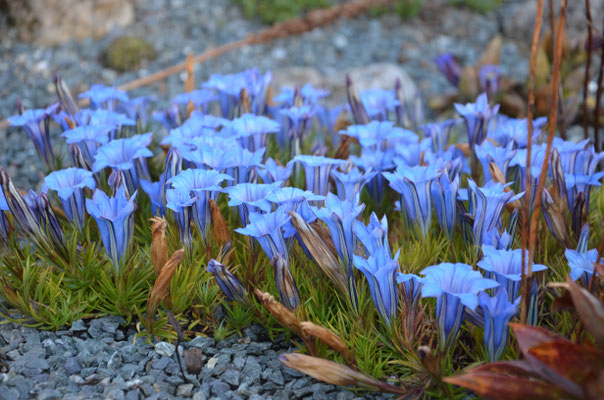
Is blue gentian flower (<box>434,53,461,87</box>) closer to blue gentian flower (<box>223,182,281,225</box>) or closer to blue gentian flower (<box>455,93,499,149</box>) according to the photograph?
blue gentian flower (<box>455,93,499,149</box>)

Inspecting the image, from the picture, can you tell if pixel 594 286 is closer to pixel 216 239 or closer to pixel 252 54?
pixel 216 239

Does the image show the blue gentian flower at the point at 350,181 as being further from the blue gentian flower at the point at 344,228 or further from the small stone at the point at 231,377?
the small stone at the point at 231,377

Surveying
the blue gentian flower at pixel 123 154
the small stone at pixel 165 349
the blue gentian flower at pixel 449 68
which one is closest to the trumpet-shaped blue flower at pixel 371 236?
the small stone at pixel 165 349

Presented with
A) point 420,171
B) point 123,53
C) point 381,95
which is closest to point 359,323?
point 420,171

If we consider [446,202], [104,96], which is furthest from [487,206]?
[104,96]

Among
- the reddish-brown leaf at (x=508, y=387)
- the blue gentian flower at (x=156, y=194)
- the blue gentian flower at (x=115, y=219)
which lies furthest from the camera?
the blue gentian flower at (x=156, y=194)

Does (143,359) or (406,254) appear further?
(406,254)

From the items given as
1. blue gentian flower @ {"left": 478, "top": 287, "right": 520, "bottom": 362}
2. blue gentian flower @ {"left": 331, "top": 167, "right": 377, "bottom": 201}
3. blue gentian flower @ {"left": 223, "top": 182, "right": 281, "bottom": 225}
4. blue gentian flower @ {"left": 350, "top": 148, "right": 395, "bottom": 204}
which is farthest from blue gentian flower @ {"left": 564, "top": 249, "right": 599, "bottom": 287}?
blue gentian flower @ {"left": 223, "top": 182, "right": 281, "bottom": 225}
